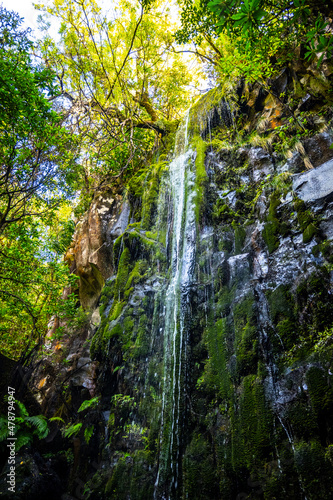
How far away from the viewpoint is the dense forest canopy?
4841 millimetres

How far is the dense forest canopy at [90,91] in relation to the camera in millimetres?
4841

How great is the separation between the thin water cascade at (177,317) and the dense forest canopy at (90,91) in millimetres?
1756

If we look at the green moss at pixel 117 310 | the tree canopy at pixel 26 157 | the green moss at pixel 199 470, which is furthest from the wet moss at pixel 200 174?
the green moss at pixel 199 470

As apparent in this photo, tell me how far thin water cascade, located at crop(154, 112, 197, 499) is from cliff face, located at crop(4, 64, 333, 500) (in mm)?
29

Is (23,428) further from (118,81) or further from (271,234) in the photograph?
(118,81)

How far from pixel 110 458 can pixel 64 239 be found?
8276mm

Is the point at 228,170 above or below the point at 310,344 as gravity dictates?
above

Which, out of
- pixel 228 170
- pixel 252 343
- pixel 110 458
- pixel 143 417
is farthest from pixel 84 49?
pixel 110 458

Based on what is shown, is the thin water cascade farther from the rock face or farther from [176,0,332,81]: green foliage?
the rock face

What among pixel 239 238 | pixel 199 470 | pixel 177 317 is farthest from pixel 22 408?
pixel 239 238

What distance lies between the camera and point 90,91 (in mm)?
6695

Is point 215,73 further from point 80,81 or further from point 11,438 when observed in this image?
point 11,438

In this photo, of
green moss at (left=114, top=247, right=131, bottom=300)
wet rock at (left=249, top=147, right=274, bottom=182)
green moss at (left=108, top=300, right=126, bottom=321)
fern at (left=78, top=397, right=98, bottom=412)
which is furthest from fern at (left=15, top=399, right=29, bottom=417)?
wet rock at (left=249, top=147, right=274, bottom=182)

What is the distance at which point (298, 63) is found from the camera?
6211mm
